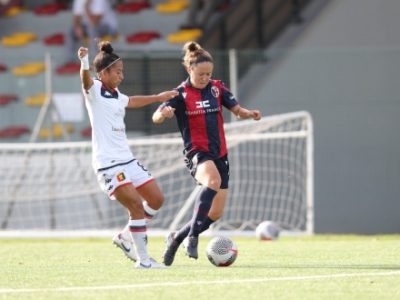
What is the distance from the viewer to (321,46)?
18.5 m

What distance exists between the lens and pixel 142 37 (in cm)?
1952

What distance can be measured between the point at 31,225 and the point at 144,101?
7.44 m

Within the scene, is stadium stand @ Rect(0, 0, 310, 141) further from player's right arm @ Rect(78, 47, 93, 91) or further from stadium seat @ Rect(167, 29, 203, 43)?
player's right arm @ Rect(78, 47, 93, 91)

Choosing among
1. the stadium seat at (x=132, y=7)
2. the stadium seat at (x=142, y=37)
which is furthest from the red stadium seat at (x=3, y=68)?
the stadium seat at (x=132, y=7)

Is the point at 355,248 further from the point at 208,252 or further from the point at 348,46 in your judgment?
the point at 348,46

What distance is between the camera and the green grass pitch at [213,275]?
771 cm

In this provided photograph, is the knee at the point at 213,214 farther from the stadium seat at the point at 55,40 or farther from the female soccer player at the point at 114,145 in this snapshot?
the stadium seat at the point at 55,40

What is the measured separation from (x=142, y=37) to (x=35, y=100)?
2605 millimetres

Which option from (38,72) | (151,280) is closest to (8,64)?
(38,72)

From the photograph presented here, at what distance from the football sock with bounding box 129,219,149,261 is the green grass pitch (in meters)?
0.21

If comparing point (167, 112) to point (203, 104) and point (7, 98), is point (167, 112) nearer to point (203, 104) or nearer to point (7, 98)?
point (203, 104)

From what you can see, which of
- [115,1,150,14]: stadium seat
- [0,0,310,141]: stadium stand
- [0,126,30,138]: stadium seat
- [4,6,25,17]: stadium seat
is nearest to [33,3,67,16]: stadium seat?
[0,0,310,141]: stadium stand

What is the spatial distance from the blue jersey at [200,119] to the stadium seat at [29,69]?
731cm

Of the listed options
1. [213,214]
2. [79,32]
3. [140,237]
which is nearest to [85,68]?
[140,237]
